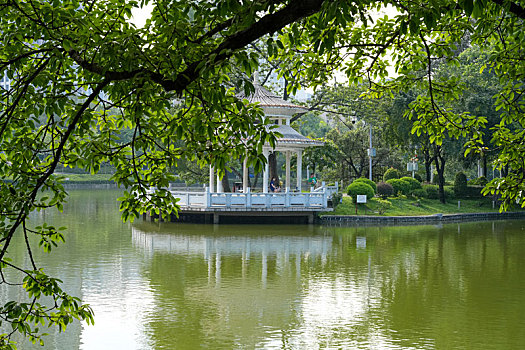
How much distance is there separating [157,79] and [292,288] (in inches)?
413

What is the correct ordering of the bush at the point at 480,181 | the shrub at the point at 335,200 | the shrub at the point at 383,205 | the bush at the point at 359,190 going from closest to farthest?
the shrub at the point at 335,200
the shrub at the point at 383,205
the bush at the point at 359,190
the bush at the point at 480,181

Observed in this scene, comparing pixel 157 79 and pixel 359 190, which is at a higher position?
pixel 157 79

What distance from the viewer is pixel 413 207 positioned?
109 ft

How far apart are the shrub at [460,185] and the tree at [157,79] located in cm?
3121

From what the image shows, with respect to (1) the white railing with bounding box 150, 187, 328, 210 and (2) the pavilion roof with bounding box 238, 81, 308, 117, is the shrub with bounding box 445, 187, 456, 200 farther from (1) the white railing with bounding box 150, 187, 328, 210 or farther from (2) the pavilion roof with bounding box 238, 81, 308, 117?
(1) the white railing with bounding box 150, 187, 328, 210

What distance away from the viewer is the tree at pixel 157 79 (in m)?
4.53

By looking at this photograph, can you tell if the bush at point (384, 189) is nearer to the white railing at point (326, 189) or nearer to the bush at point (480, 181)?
the white railing at point (326, 189)

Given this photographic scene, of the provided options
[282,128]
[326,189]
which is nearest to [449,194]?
[326,189]

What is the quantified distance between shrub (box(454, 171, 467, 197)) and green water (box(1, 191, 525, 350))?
11.7m

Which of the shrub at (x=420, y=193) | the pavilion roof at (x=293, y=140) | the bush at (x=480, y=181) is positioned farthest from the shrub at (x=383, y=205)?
the bush at (x=480, y=181)

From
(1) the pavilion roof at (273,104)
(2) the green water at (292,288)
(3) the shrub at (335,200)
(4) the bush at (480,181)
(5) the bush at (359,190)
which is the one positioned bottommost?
(2) the green water at (292,288)

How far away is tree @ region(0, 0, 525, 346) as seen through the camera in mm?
4531

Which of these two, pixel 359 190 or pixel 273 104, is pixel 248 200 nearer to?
pixel 273 104

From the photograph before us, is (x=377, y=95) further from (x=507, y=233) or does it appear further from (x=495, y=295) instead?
(x=507, y=233)
